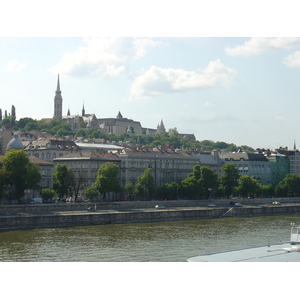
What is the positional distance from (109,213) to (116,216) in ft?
1.95

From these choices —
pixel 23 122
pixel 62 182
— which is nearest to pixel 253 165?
pixel 62 182

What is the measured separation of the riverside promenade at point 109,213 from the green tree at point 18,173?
169 inches

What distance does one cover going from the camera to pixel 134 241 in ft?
123

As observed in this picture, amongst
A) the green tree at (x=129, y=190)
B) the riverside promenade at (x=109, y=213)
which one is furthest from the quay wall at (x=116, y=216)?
the green tree at (x=129, y=190)

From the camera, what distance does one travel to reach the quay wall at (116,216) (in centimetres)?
4372

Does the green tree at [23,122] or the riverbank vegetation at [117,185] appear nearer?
the riverbank vegetation at [117,185]

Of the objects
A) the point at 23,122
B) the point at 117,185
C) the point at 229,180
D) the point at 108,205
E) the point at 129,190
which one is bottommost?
the point at 108,205

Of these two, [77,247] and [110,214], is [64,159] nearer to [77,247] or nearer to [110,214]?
[110,214]

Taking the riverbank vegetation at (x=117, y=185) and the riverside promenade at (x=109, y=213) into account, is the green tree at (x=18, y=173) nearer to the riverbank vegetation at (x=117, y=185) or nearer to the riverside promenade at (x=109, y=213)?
the riverbank vegetation at (x=117, y=185)

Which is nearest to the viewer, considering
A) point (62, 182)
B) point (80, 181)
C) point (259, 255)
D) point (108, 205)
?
point (259, 255)

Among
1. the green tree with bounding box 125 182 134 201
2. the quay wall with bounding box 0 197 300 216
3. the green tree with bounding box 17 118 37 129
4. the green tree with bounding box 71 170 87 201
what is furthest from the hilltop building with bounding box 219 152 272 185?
the green tree with bounding box 17 118 37 129

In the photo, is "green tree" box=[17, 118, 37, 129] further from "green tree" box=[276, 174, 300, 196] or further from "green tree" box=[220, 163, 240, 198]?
"green tree" box=[220, 163, 240, 198]

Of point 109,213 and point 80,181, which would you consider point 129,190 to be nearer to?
point 80,181

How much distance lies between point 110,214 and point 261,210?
1947cm
